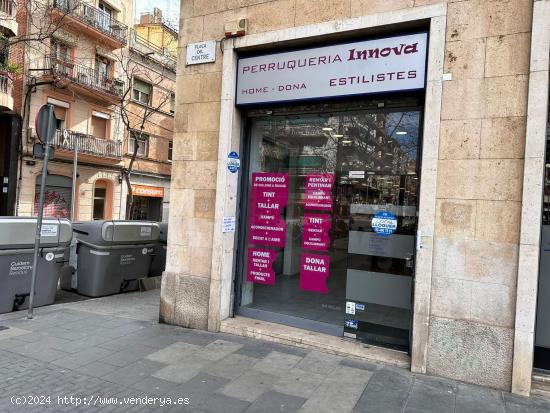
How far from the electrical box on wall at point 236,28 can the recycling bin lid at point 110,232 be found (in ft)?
13.6

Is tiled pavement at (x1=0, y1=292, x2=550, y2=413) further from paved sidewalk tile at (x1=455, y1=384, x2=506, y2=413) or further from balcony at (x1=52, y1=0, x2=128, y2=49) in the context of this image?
balcony at (x1=52, y1=0, x2=128, y2=49)

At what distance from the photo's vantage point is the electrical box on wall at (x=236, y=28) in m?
5.40

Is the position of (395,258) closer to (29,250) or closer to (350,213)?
(350,213)

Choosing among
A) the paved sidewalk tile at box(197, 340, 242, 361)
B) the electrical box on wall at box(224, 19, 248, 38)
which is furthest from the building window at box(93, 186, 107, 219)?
the paved sidewalk tile at box(197, 340, 242, 361)

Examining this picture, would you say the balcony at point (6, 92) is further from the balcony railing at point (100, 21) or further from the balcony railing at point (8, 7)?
the balcony railing at point (100, 21)

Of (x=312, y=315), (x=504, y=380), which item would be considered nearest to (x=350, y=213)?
(x=312, y=315)

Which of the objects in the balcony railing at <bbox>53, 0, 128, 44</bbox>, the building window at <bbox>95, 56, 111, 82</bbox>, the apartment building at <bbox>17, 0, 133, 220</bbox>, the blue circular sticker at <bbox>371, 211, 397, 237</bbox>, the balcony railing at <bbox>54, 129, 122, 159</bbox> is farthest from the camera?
the building window at <bbox>95, 56, 111, 82</bbox>

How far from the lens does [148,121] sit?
81.6 ft

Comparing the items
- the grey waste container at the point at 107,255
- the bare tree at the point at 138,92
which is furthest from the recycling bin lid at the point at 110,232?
the bare tree at the point at 138,92

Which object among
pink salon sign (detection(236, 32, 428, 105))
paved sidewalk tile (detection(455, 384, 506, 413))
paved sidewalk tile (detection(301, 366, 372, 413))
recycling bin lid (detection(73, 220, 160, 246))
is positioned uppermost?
pink salon sign (detection(236, 32, 428, 105))

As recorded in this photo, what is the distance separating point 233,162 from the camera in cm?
554

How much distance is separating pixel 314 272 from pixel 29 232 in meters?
4.36

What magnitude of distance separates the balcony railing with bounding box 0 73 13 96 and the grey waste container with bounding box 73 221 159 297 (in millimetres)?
11805

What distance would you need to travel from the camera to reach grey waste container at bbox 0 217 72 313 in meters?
6.14
